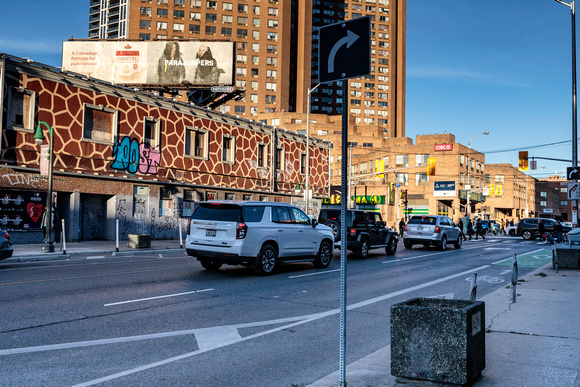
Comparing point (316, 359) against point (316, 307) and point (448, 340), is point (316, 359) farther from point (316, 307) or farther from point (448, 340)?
point (316, 307)

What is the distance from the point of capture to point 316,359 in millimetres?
5828

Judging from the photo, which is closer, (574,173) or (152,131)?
(574,173)

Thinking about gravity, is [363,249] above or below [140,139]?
below

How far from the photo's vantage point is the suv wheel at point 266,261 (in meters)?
13.1

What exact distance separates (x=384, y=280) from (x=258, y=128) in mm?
Result: 24611

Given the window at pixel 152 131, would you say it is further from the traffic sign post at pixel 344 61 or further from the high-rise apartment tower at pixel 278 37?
the high-rise apartment tower at pixel 278 37

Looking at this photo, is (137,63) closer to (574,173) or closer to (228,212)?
(228,212)

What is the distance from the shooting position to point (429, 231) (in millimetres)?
26391

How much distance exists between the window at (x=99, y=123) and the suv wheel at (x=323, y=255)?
49.6 ft

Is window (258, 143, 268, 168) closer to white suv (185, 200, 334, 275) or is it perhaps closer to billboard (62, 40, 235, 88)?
billboard (62, 40, 235, 88)

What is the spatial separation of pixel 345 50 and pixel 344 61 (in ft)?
0.33

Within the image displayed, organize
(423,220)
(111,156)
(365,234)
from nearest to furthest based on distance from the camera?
Answer: 1. (365,234)
2. (111,156)
3. (423,220)

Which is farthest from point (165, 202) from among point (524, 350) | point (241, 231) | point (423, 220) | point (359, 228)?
point (524, 350)

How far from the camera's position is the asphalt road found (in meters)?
5.22
